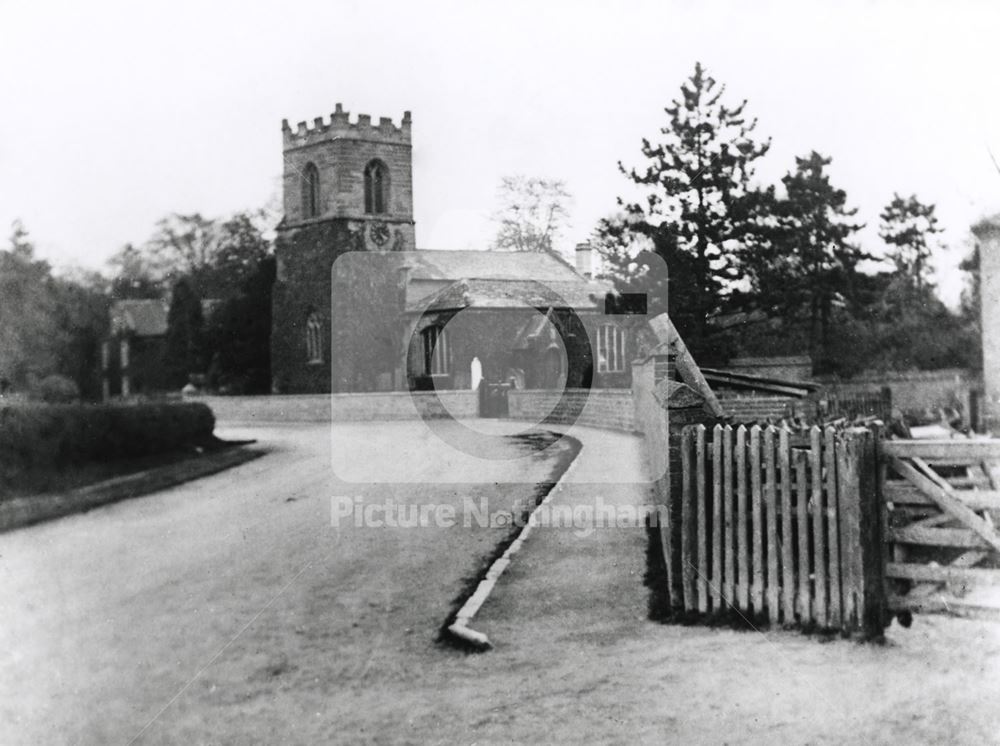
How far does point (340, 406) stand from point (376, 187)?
966cm

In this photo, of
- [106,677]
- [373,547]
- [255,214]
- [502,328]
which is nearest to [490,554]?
[373,547]

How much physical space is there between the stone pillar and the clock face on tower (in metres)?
12.3

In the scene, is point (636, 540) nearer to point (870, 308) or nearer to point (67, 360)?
point (67, 360)

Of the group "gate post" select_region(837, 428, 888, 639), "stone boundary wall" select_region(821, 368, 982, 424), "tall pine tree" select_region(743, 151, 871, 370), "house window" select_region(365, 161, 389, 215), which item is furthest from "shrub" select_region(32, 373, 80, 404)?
"stone boundary wall" select_region(821, 368, 982, 424)

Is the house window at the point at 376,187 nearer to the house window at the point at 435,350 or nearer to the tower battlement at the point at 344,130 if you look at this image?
the tower battlement at the point at 344,130

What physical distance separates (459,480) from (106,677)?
8587 mm

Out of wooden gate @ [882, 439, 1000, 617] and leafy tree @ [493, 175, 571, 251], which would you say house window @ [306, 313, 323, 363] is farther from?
wooden gate @ [882, 439, 1000, 617]

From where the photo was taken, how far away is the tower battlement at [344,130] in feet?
29.8

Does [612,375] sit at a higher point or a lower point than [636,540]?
higher

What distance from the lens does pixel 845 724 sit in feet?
13.9

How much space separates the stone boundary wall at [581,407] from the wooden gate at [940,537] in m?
15.8

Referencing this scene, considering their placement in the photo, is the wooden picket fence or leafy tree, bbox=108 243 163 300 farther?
leafy tree, bbox=108 243 163 300

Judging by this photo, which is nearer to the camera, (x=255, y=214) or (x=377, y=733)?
(x=377, y=733)

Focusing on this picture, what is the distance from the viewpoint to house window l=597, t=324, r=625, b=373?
29.3 m
